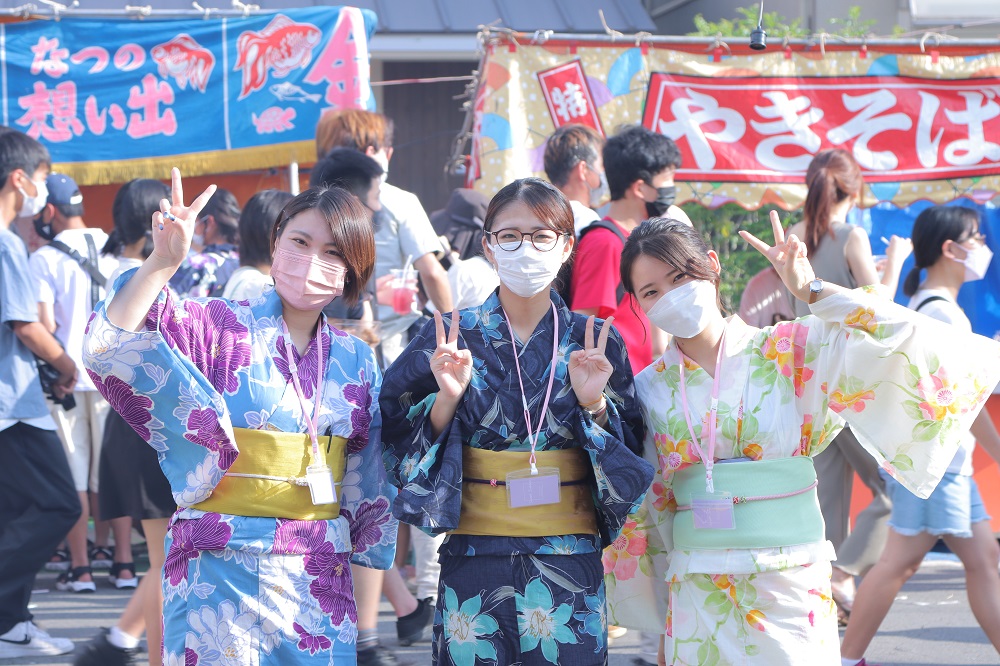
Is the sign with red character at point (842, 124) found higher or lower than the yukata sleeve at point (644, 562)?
higher

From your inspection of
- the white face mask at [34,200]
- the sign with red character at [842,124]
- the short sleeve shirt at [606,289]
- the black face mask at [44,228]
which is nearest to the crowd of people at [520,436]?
the short sleeve shirt at [606,289]

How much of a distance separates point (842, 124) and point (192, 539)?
4780 millimetres

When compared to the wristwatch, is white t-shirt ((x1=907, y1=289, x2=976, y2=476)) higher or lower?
lower

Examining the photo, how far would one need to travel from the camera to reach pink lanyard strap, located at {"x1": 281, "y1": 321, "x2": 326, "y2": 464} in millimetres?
2650

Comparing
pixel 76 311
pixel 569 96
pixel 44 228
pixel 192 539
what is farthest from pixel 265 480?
pixel 44 228

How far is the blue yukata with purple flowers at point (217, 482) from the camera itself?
2518mm

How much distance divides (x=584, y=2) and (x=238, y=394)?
8.29m

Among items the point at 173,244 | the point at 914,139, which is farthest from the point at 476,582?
the point at 914,139

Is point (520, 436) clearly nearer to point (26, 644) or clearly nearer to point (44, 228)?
point (26, 644)

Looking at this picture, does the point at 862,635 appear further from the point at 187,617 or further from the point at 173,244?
the point at 173,244

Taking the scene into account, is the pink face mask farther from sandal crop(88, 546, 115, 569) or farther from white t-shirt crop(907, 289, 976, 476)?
sandal crop(88, 546, 115, 569)

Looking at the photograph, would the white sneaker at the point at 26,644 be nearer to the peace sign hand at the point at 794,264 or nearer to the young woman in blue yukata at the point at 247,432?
the young woman in blue yukata at the point at 247,432

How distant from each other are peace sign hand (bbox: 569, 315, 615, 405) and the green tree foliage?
15.9 ft

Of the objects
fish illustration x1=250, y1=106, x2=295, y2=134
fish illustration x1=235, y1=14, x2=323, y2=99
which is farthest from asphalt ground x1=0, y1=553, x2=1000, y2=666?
fish illustration x1=235, y1=14, x2=323, y2=99
